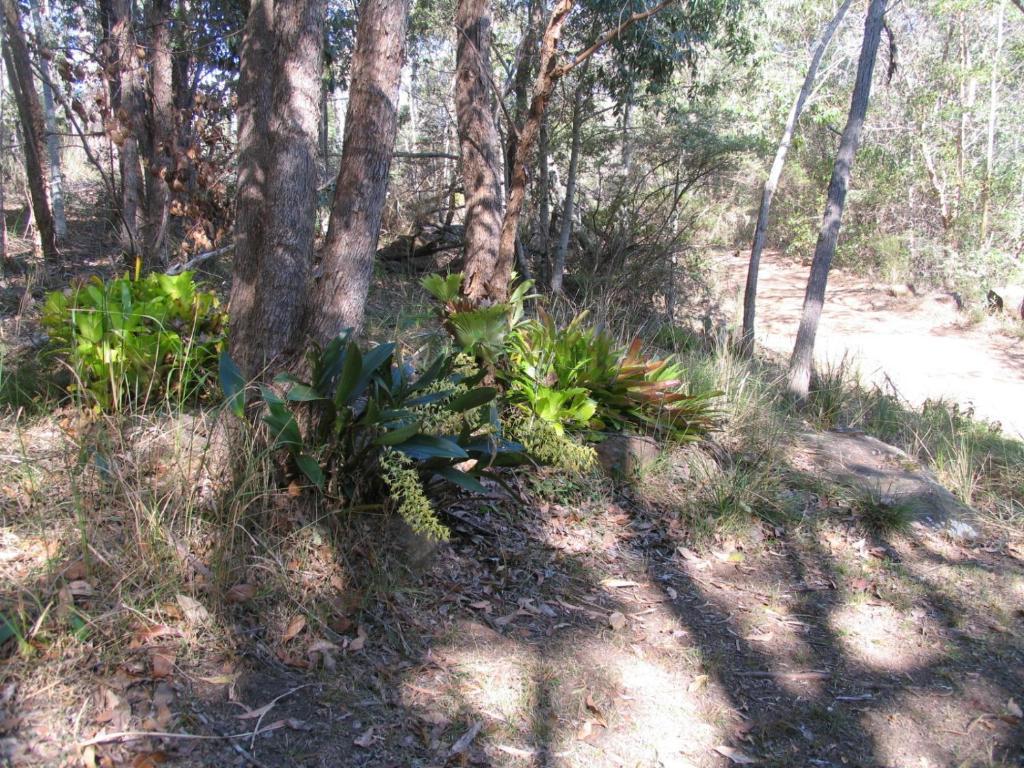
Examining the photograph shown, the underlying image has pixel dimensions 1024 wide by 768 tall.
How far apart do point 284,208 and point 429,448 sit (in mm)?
1589

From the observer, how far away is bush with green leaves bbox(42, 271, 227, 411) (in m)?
3.59

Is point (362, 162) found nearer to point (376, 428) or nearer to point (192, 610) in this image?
point (376, 428)

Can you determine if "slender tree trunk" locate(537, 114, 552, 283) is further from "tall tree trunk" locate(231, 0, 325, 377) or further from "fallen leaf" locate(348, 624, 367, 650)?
"fallen leaf" locate(348, 624, 367, 650)

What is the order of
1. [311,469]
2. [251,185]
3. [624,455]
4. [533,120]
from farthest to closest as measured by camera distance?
[624,455], [533,120], [251,185], [311,469]

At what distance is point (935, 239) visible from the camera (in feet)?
65.0

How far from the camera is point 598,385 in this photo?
4.88 meters

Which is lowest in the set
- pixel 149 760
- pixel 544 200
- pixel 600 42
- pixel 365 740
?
pixel 365 740

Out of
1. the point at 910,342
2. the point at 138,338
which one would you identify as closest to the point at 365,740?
the point at 138,338

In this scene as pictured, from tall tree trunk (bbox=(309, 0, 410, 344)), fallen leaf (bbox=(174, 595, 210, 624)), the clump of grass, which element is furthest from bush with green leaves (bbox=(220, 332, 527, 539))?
the clump of grass

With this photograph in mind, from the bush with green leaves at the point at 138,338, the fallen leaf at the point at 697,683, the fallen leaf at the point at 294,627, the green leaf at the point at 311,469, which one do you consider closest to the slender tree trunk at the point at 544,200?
the bush with green leaves at the point at 138,338

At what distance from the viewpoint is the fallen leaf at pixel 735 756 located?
2781 millimetres

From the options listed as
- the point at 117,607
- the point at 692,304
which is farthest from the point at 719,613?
the point at 692,304

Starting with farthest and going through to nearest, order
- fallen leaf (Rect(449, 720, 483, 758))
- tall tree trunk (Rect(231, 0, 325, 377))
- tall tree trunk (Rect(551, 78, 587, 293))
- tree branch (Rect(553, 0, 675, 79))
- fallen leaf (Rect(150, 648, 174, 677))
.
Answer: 1. tall tree trunk (Rect(551, 78, 587, 293))
2. tree branch (Rect(553, 0, 675, 79))
3. tall tree trunk (Rect(231, 0, 325, 377))
4. fallen leaf (Rect(449, 720, 483, 758))
5. fallen leaf (Rect(150, 648, 174, 677))

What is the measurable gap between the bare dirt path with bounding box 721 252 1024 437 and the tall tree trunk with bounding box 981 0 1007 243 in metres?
2.93
